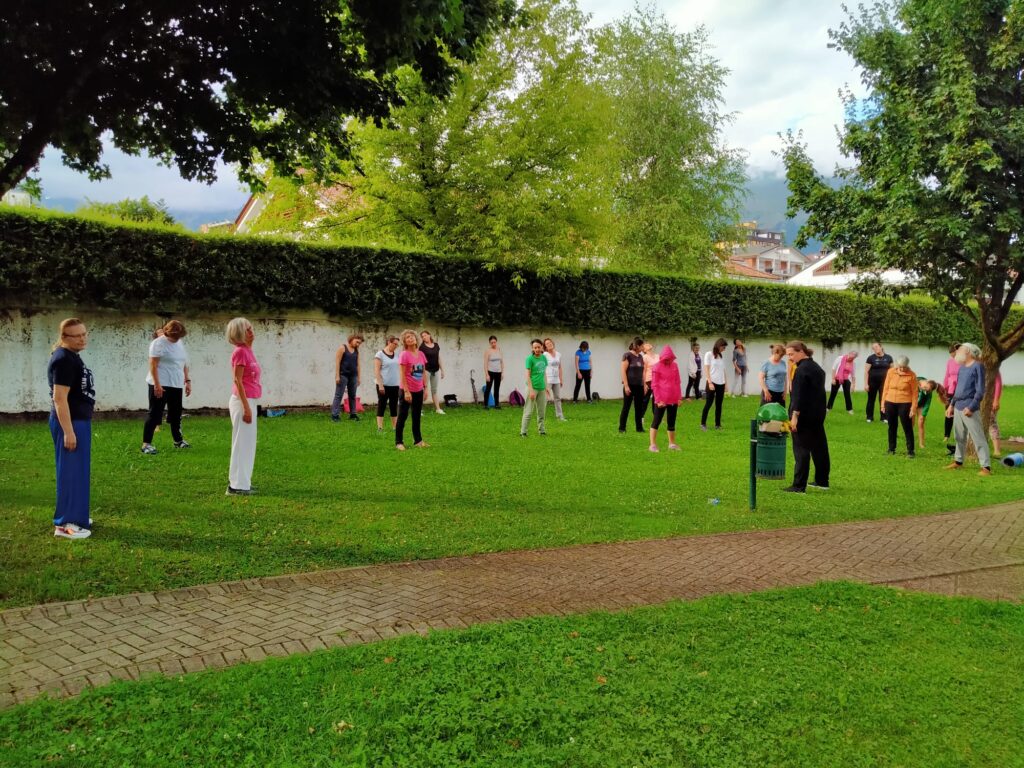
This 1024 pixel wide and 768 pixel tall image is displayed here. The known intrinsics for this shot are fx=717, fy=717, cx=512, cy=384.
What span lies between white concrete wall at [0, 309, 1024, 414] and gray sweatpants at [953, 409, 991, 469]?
11.5 metres

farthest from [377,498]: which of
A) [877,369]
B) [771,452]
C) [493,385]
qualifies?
[877,369]

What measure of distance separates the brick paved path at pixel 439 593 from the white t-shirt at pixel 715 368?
862 centimetres

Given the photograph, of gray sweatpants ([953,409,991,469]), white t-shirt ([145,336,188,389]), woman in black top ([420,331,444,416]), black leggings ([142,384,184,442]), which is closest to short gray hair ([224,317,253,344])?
white t-shirt ([145,336,188,389])

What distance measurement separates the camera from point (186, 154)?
739 centimetres

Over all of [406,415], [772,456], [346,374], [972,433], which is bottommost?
[772,456]

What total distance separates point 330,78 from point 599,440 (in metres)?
8.69

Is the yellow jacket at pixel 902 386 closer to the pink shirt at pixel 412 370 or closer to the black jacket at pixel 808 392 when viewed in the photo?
the black jacket at pixel 808 392

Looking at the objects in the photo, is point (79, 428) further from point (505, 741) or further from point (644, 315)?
point (644, 315)

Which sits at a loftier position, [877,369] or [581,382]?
[877,369]

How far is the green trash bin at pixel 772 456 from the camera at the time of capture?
335 inches

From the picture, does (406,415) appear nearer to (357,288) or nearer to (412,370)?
→ (412,370)

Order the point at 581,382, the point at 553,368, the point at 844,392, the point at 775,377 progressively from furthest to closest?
1. the point at 581,382
2. the point at 844,392
3. the point at 553,368
4. the point at 775,377

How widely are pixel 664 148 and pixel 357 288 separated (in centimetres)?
2042

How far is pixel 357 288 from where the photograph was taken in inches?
687
